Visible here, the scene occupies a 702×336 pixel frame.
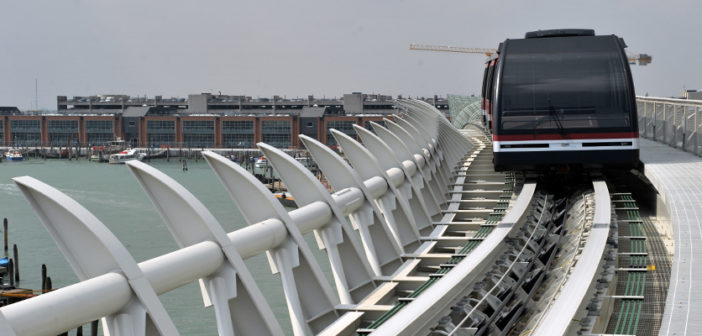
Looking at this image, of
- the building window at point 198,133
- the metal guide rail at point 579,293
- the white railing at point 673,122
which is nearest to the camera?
the metal guide rail at point 579,293

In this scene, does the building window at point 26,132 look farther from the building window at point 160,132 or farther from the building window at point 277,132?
the building window at point 277,132

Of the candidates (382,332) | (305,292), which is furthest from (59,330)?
(305,292)

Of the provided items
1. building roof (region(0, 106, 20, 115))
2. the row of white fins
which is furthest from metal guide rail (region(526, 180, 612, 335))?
building roof (region(0, 106, 20, 115))

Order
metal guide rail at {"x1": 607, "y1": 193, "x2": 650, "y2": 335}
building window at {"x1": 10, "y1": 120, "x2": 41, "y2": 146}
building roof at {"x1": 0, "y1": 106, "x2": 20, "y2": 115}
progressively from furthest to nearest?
building roof at {"x1": 0, "y1": 106, "x2": 20, "y2": 115} < building window at {"x1": 10, "y1": 120, "x2": 41, "y2": 146} < metal guide rail at {"x1": 607, "y1": 193, "x2": 650, "y2": 335}

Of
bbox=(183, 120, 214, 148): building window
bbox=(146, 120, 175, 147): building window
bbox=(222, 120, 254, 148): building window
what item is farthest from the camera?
bbox=(146, 120, 175, 147): building window

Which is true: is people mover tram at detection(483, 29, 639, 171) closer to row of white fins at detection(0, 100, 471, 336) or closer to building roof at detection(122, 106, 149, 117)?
row of white fins at detection(0, 100, 471, 336)

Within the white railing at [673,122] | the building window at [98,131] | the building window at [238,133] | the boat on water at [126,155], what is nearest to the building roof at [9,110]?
the building window at [98,131]

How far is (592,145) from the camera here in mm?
17000

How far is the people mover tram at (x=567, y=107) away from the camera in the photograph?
16.9m

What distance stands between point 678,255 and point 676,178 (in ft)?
26.5

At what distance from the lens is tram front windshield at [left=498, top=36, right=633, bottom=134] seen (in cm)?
1695

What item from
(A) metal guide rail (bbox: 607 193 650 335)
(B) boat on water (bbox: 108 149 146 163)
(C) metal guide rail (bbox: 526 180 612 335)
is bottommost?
(B) boat on water (bbox: 108 149 146 163)

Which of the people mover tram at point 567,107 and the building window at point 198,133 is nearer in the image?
the people mover tram at point 567,107

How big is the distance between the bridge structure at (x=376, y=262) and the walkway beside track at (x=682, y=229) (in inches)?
1.1
